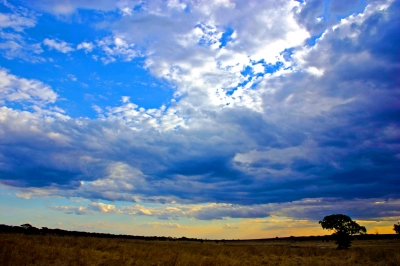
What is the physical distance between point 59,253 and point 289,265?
17.6 m

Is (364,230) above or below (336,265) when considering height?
above

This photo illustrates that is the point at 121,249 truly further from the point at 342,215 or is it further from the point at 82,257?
the point at 342,215

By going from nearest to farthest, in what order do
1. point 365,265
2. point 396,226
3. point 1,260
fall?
point 1,260, point 365,265, point 396,226

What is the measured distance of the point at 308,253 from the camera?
3331 centimetres

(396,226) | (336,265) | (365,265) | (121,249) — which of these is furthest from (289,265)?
(396,226)

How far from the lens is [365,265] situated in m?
25.4

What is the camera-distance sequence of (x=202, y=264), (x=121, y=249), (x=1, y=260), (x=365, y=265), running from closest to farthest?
(x=1, y=260), (x=202, y=264), (x=365, y=265), (x=121, y=249)

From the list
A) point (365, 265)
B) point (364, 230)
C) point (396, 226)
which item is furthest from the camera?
point (396, 226)

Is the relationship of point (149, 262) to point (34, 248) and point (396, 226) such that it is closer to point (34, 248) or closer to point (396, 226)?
point (34, 248)

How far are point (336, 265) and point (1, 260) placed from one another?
73.9 feet

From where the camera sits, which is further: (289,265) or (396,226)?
(396,226)

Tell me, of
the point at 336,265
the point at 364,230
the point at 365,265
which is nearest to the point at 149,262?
the point at 336,265

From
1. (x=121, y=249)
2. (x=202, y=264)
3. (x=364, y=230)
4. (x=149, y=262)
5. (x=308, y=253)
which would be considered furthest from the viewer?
(x=364, y=230)

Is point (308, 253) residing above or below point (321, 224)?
below
